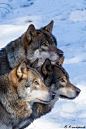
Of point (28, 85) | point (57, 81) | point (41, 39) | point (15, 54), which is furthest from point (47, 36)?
point (28, 85)

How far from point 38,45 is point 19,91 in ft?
5.20

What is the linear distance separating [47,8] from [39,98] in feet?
36.0

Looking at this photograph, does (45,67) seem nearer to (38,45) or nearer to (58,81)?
(58,81)

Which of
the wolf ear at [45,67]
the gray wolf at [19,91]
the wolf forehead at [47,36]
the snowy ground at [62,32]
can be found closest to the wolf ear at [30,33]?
the wolf forehead at [47,36]

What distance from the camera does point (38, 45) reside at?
5.10m

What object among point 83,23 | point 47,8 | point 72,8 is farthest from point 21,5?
point 83,23

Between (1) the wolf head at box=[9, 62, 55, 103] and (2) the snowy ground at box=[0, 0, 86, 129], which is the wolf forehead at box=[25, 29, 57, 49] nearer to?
(1) the wolf head at box=[9, 62, 55, 103]

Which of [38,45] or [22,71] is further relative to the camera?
[38,45]

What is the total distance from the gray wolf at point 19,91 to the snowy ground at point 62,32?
958 millimetres

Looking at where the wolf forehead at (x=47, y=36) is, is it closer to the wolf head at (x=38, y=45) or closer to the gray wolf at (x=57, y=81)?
the wolf head at (x=38, y=45)

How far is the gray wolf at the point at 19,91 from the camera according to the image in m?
3.81

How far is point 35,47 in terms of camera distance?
5.06 metres

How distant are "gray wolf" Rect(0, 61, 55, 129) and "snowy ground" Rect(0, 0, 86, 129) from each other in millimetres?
958

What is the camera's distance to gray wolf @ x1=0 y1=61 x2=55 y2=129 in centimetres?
381
